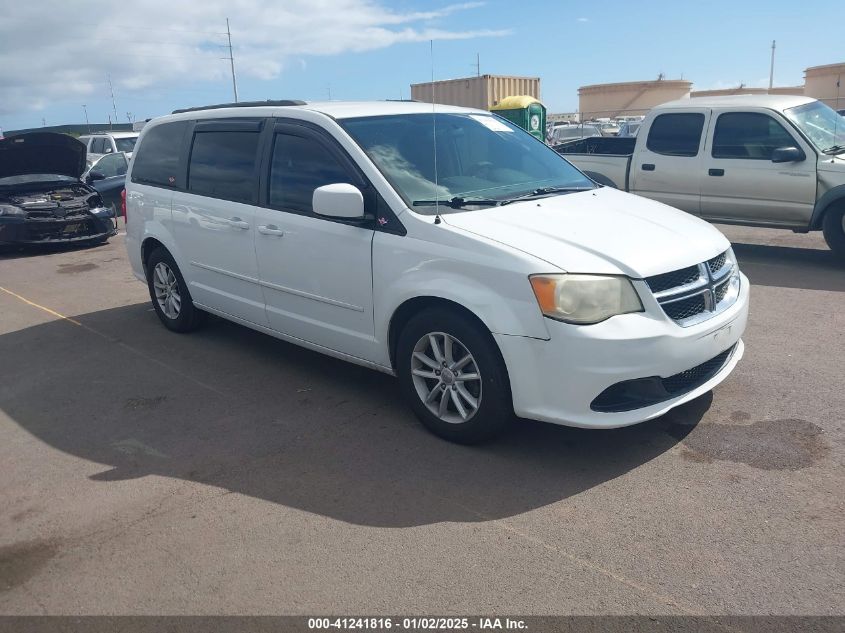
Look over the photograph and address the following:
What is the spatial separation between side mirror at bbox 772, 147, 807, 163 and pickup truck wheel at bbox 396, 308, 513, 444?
6.24m

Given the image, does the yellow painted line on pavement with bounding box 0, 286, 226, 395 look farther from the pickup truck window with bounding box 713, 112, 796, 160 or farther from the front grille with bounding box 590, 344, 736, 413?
the pickup truck window with bounding box 713, 112, 796, 160

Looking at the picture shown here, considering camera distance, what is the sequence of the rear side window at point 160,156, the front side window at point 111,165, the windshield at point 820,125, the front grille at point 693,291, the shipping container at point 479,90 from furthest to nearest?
1. the shipping container at point 479,90
2. the front side window at point 111,165
3. the windshield at point 820,125
4. the rear side window at point 160,156
5. the front grille at point 693,291

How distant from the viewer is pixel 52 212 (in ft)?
37.9

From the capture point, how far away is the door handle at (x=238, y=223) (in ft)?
17.3

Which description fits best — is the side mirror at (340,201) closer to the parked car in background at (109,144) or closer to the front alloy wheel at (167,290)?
the front alloy wheel at (167,290)

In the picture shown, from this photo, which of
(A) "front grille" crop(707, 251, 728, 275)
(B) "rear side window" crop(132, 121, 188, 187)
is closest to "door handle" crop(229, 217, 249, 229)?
(B) "rear side window" crop(132, 121, 188, 187)

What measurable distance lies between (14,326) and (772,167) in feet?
27.8

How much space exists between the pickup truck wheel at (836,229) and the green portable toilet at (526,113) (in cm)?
1016

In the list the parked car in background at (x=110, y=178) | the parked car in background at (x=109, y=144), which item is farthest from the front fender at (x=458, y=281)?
the parked car in background at (x=109, y=144)

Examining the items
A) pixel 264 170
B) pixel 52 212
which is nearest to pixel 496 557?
pixel 264 170

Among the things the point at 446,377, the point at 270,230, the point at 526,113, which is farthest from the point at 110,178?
the point at 446,377

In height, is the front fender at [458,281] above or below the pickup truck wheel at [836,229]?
above

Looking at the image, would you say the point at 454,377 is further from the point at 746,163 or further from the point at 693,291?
the point at 746,163

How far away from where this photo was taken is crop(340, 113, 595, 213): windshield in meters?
4.52
